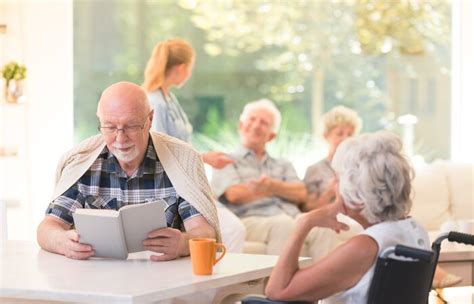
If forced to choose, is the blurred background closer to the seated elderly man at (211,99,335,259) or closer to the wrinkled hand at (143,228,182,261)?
the seated elderly man at (211,99,335,259)

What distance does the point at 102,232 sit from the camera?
10.6 ft

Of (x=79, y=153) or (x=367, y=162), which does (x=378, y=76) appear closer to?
(x=79, y=153)

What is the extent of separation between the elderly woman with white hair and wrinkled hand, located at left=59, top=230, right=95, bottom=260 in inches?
28.1

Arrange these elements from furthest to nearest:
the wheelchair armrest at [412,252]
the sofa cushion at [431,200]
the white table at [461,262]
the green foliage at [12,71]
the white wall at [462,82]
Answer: the white wall at [462,82]
the sofa cushion at [431,200]
the green foliage at [12,71]
the white table at [461,262]
the wheelchair armrest at [412,252]

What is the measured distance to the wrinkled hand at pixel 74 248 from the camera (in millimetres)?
3311

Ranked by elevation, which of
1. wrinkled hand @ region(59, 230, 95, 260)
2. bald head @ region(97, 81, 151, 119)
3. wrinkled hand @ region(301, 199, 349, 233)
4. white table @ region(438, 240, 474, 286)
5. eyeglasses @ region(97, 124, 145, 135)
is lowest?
white table @ region(438, 240, 474, 286)

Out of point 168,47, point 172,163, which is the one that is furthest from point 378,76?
point 172,163

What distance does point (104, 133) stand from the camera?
361 cm

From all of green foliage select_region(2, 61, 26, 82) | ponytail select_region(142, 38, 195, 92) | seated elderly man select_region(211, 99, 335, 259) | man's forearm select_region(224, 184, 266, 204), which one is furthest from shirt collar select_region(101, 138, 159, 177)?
green foliage select_region(2, 61, 26, 82)

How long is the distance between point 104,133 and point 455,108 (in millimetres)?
4789

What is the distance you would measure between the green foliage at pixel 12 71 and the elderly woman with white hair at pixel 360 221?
4.12 m

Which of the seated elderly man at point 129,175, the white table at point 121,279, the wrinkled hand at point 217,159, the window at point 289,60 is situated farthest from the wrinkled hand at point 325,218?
the window at point 289,60

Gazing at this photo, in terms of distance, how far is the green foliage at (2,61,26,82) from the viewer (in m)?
6.62

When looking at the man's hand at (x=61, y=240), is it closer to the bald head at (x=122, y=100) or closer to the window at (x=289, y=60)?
the bald head at (x=122, y=100)
